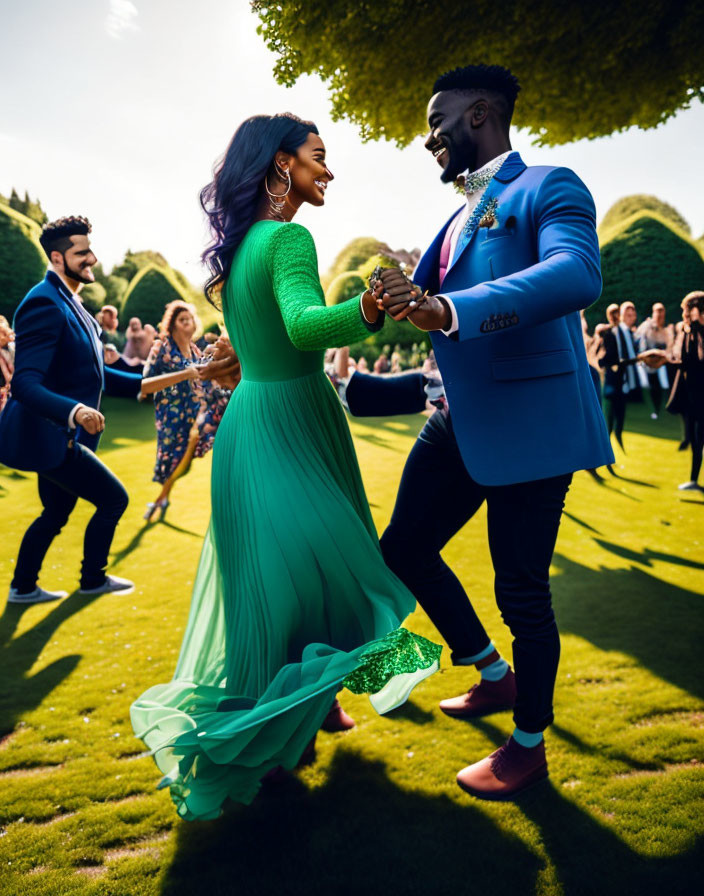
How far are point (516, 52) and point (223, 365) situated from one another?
673 cm

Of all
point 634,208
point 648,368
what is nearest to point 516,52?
point 648,368

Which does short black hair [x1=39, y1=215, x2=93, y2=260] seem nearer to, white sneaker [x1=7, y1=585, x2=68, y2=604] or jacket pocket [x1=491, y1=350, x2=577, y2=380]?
white sneaker [x1=7, y1=585, x2=68, y2=604]

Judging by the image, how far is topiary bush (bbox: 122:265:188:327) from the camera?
2095cm

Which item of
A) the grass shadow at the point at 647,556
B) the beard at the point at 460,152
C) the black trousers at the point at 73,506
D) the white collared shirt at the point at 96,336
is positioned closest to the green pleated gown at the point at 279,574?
the beard at the point at 460,152

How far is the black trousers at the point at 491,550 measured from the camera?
216 centimetres

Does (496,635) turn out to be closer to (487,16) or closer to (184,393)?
(184,393)

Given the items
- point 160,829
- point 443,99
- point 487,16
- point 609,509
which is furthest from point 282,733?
point 487,16

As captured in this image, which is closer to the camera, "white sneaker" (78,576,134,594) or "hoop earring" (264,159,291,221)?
"hoop earring" (264,159,291,221)

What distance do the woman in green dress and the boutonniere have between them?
59 centimetres

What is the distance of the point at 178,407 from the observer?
744 centimetres

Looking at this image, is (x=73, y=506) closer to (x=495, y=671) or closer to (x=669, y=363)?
(x=495, y=671)

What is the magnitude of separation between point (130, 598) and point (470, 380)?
364 centimetres

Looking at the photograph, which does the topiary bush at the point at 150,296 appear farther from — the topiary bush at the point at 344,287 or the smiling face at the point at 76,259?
the smiling face at the point at 76,259

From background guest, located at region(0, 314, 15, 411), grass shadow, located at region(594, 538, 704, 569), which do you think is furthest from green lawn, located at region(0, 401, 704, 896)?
background guest, located at region(0, 314, 15, 411)
